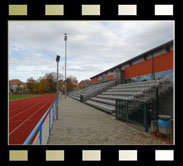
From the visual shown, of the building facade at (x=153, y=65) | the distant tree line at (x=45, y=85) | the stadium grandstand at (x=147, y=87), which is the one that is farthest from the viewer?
the distant tree line at (x=45, y=85)

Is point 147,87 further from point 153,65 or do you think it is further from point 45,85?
point 45,85

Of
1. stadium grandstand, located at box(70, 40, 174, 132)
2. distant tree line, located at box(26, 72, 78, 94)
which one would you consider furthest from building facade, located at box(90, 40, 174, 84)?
distant tree line, located at box(26, 72, 78, 94)

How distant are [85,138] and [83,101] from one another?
1695cm

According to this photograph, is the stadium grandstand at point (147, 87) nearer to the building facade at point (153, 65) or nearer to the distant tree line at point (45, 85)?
the building facade at point (153, 65)

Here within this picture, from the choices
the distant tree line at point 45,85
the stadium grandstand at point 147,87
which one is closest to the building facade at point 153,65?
the stadium grandstand at point 147,87

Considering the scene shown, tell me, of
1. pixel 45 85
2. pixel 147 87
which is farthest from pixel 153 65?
pixel 45 85

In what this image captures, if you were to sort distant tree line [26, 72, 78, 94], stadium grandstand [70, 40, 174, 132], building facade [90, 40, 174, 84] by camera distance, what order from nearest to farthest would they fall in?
stadium grandstand [70, 40, 174, 132] → building facade [90, 40, 174, 84] → distant tree line [26, 72, 78, 94]

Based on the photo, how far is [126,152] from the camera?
2389mm

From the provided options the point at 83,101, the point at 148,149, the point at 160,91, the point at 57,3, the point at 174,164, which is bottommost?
the point at 83,101

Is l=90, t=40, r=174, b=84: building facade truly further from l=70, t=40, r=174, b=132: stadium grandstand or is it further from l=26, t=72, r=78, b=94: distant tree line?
l=26, t=72, r=78, b=94: distant tree line

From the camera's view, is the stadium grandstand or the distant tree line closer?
the stadium grandstand

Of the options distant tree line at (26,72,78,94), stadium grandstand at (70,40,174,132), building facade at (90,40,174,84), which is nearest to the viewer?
stadium grandstand at (70,40,174,132)
